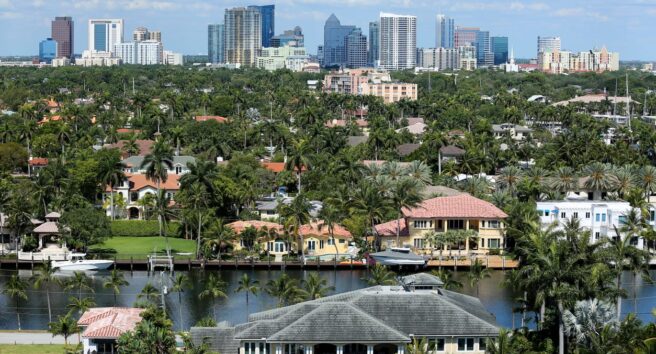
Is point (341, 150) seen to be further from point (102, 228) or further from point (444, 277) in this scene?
point (444, 277)

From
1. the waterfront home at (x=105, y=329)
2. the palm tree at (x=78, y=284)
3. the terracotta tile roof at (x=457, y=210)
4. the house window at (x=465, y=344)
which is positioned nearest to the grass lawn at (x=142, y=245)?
the palm tree at (x=78, y=284)

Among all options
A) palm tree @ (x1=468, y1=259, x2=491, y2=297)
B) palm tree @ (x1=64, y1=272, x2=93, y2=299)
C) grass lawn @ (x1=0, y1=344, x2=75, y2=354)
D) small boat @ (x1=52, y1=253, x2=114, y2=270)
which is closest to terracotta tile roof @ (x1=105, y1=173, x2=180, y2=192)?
small boat @ (x1=52, y1=253, x2=114, y2=270)

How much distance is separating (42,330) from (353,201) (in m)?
23.2

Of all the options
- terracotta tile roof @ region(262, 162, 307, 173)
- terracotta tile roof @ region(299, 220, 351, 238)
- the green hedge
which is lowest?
the green hedge

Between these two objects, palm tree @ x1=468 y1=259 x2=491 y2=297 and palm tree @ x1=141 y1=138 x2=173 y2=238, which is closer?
palm tree @ x1=468 y1=259 x2=491 y2=297

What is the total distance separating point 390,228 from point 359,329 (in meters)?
27.2

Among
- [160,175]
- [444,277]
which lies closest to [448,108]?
[160,175]

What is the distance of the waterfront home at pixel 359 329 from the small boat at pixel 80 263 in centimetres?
2220

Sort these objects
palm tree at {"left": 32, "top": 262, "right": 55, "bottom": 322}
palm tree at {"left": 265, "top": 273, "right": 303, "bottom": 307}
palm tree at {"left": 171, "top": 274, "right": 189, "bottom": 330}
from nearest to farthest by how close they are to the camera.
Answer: palm tree at {"left": 265, "top": 273, "right": 303, "bottom": 307}, palm tree at {"left": 171, "top": 274, "right": 189, "bottom": 330}, palm tree at {"left": 32, "top": 262, "right": 55, "bottom": 322}

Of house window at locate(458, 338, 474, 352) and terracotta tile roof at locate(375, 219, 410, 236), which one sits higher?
terracotta tile roof at locate(375, 219, 410, 236)

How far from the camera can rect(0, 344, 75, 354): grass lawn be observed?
41.7 metres

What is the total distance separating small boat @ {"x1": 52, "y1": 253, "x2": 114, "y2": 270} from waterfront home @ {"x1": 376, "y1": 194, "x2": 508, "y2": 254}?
14380 mm

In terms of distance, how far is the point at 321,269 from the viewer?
62.8 m

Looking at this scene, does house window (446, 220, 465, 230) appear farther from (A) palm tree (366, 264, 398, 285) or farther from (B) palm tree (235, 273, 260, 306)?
(B) palm tree (235, 273, 260, 306)
